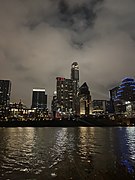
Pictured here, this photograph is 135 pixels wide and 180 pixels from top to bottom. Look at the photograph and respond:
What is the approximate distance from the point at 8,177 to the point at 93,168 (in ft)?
29.5

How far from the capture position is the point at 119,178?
55.1 feet

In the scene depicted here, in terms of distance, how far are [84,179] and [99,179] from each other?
4.26 feet

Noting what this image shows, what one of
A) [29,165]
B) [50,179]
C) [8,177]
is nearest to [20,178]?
[8,177]

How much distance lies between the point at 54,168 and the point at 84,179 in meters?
5.50

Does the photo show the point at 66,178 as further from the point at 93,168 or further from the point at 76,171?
the point at 93,168

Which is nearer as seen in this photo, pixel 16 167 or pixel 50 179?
pixel 50 179

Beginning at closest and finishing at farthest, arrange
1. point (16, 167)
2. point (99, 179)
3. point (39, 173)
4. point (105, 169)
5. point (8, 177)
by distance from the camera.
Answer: point (99, 179), point (8, 177), point (39, 173), point (105, 169), point (16, 167)

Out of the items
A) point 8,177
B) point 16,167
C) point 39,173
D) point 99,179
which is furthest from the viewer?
point 16,167

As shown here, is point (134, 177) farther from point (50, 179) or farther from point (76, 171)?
point (50, 179)

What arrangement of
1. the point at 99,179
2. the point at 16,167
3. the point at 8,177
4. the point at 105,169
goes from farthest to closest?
1. the point at 16,167
2. the point at 105,169
3. the point at 8,177
4. the point at 99,179

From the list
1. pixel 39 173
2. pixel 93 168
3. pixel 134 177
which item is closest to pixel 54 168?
pixel 39 173

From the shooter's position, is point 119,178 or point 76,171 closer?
point 119,178

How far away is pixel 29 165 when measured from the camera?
908 inches

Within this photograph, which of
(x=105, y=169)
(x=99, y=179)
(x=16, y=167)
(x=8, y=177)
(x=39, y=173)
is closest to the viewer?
(x=99, y=179)
